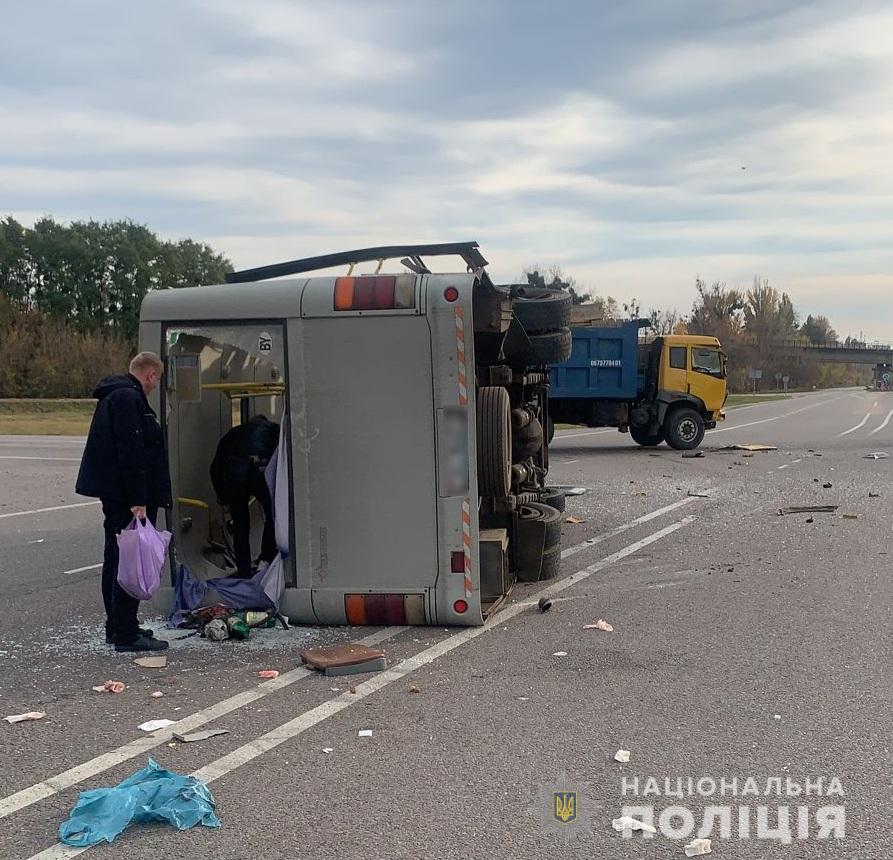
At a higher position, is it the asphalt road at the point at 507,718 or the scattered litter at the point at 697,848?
the asphalt road at the point at 507,718

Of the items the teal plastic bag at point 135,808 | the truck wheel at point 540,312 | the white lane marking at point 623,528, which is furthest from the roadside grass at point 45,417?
the teal plastic bag at point 135,808

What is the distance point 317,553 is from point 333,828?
10.5ft

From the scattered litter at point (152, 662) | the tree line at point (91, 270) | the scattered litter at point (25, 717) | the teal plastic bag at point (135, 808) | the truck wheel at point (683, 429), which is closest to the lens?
the teal plastic bag at point (135, 808)

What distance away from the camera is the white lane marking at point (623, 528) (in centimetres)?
1016

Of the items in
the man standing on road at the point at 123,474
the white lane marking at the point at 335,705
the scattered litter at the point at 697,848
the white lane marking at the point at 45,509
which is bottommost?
the scattered litter at the point at 697,848

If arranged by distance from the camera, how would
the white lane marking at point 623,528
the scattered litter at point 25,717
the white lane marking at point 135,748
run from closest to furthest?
the white lane marking at point 135,748 → the scattered litter at point 25,717 → the white lane marking at point 623,528

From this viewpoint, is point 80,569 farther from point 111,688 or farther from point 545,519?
point 545,519

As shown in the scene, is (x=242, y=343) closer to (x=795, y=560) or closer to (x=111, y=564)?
(x=111, y=564)

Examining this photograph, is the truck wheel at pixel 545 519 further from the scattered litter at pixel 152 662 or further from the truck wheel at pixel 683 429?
the truck wheel at pixel 683 429

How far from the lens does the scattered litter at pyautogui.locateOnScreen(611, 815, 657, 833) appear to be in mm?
3836

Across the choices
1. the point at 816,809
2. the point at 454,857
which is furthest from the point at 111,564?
the point at 816,809

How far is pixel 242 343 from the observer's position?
716cm

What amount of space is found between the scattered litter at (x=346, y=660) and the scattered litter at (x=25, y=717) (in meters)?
1.52

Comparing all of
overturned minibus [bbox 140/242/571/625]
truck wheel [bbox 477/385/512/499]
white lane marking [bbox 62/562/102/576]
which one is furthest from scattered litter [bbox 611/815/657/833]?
white lane marking [bbox 62/562/102/576]
